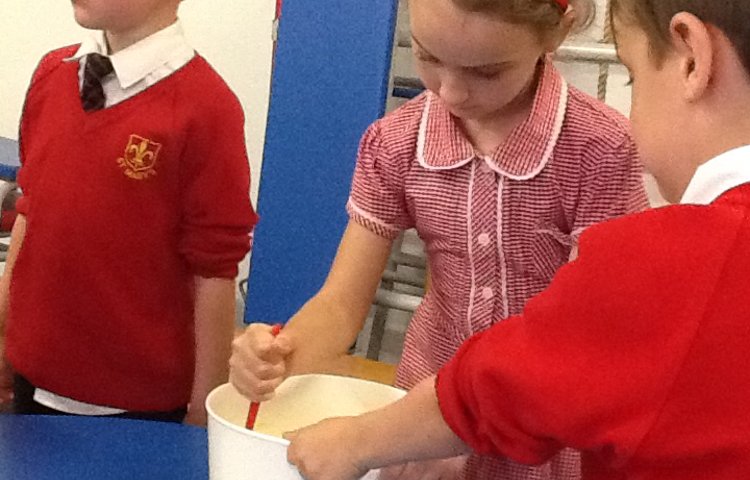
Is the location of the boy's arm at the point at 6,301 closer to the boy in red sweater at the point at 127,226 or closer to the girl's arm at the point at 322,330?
the boy in red sweater at the point at 127,226

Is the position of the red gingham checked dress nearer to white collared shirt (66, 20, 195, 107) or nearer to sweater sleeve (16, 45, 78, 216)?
white collared shirt (66, 20, 195, 107)

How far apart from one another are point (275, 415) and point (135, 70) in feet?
1.62

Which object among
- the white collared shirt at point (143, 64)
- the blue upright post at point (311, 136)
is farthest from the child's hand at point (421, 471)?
the blue upright post at point (311, 136)

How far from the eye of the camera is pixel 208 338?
3.72ft

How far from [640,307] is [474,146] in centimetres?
41

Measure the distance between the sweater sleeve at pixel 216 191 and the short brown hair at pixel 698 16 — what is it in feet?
1.94

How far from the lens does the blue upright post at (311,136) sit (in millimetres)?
1861

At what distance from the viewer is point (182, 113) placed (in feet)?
3.50

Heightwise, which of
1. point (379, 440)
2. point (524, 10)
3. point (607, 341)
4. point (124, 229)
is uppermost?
point (524, 10)

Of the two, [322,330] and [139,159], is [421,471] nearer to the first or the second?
[322,330]

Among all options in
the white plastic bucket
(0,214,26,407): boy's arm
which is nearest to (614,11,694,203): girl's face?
the white plastic bucket

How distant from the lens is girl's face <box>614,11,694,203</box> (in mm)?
550

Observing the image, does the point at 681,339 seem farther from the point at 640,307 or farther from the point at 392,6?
the point at 392,6

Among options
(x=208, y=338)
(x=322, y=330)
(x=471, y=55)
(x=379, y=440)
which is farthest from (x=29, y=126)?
(x=379, y=440)
